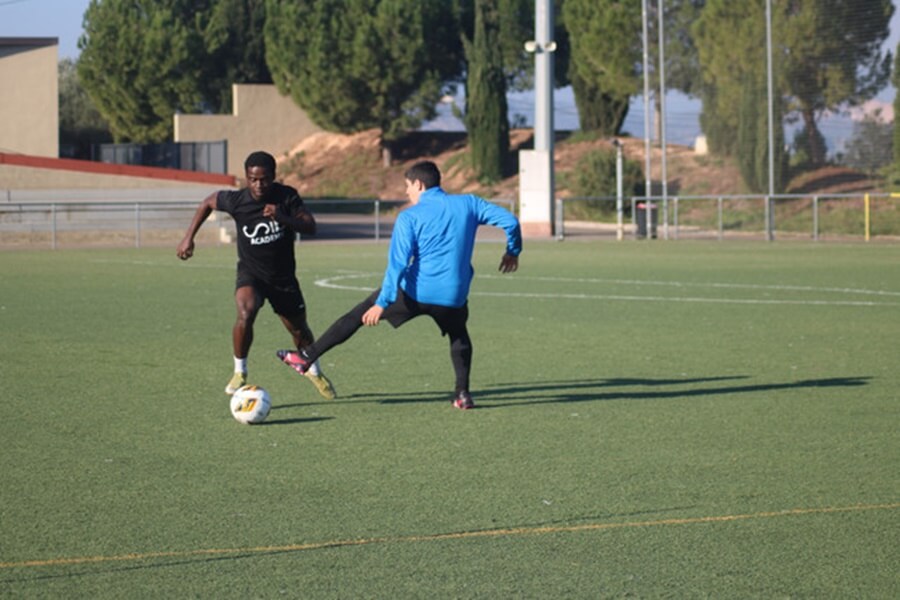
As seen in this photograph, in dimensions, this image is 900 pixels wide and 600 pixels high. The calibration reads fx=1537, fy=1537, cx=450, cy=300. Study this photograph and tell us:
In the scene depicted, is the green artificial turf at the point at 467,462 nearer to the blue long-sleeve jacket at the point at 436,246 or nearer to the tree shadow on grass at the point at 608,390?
the tree shadow on grass at the point at 608,390

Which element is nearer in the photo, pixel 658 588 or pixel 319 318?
pixel 658 588

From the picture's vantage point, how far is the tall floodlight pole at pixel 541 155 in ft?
144

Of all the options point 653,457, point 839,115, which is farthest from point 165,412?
point 839,115

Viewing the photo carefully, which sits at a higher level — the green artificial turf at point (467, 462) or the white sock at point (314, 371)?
the white sock at point (314, 371)

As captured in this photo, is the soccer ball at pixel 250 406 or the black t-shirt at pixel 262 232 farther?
the black t-shirt at pixel 262 232

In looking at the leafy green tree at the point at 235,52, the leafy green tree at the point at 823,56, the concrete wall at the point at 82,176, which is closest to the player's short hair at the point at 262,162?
the concrete wall at the point at 82,176

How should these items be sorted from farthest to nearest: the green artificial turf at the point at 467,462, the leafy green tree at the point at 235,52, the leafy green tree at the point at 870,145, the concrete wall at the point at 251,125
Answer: the leafy green tree at the point at 235,52
the concrete wall at the point at 251,125
the leafy green tree at the point at 870,145
the green artificial turf at the point at 467,462

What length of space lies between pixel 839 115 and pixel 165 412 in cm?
3775

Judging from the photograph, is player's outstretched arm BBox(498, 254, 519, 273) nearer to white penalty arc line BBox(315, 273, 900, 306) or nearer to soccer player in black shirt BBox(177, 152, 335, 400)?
soccer player in black shirt BBox(177, 152, 335, 400)

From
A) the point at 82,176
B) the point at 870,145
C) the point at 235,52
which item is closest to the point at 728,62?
the point at 870,145

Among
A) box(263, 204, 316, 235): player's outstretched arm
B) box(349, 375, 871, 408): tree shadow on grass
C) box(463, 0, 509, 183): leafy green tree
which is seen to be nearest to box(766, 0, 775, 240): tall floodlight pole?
box(463, 0, 509, 183): leafy green tree

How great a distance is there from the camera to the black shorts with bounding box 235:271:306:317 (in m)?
10.8

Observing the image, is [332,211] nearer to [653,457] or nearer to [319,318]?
[319,318]

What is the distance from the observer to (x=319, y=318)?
1756 centimetres
